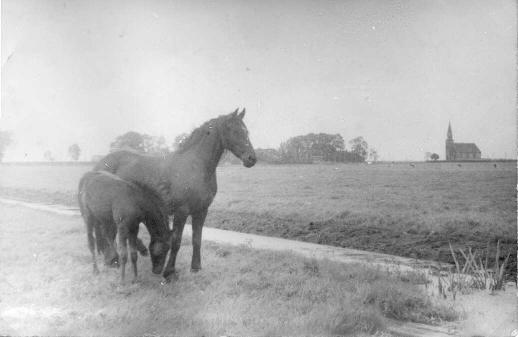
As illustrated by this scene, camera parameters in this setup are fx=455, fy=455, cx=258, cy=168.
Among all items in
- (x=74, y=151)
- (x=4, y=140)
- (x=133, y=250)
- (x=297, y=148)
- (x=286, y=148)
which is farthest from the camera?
(x=297, y=148)

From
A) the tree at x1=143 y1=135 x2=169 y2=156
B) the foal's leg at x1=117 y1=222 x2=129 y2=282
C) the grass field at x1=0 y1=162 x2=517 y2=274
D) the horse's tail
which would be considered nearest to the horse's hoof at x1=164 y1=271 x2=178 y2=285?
the foal's leg at x1=117 y1=222 x2=129 y2=282

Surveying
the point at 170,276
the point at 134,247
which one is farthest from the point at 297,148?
the point at 134,247

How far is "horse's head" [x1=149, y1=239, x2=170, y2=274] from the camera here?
6.95m

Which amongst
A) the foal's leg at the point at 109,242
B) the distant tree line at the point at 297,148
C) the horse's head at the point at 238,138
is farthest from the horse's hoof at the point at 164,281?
the distant tree line at the point at 297,148

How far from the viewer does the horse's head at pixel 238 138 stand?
22.8 feet

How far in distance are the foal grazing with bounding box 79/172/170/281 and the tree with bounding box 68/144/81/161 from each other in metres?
2.82

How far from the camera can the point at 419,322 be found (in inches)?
239

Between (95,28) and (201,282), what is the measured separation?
470 cm

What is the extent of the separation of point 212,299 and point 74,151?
5.52 m

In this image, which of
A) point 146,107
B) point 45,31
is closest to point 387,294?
point 146,107

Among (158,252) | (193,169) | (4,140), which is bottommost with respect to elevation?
(158,252)

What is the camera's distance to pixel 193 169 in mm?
7215

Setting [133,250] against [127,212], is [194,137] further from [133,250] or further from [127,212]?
[133,250]

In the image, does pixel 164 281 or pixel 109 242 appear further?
pixel 109 242
